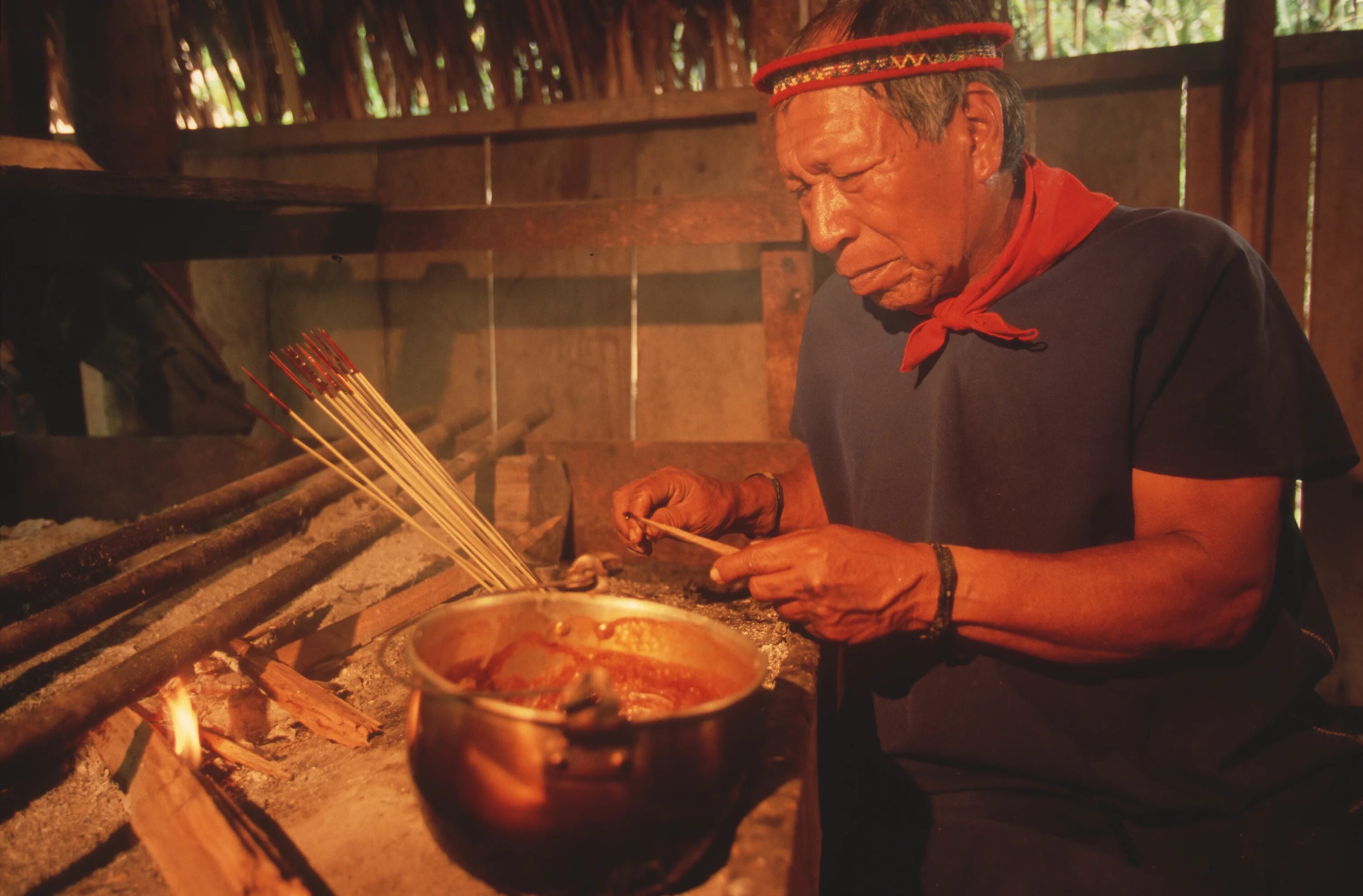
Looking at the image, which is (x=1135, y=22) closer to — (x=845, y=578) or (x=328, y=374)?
(x=845, y=578)

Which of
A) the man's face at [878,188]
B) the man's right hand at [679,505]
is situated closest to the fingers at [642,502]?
the man's right hand at [679,505]

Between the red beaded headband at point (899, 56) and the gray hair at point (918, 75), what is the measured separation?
0.02 meters

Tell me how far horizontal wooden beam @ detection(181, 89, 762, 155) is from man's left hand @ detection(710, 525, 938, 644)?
9.70ft

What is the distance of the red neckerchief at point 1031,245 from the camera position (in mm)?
1819

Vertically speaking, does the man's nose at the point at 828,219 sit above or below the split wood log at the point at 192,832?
above

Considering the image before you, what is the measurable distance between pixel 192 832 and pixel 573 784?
711mm

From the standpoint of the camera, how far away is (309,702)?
1811 mm

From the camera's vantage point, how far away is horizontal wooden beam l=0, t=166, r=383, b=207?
97.3 inches

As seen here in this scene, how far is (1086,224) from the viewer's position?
1.84m

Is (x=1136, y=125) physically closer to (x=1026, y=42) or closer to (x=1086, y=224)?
(x=1026, y=42)

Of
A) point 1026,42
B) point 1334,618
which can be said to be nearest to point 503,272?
point 1026,42

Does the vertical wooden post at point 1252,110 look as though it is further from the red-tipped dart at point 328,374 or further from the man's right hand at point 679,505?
the red-tipped dart at point 328,374

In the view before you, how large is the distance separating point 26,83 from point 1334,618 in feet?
22.8

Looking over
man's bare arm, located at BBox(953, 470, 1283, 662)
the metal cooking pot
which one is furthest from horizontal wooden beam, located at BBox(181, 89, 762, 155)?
the metal cooking pot
